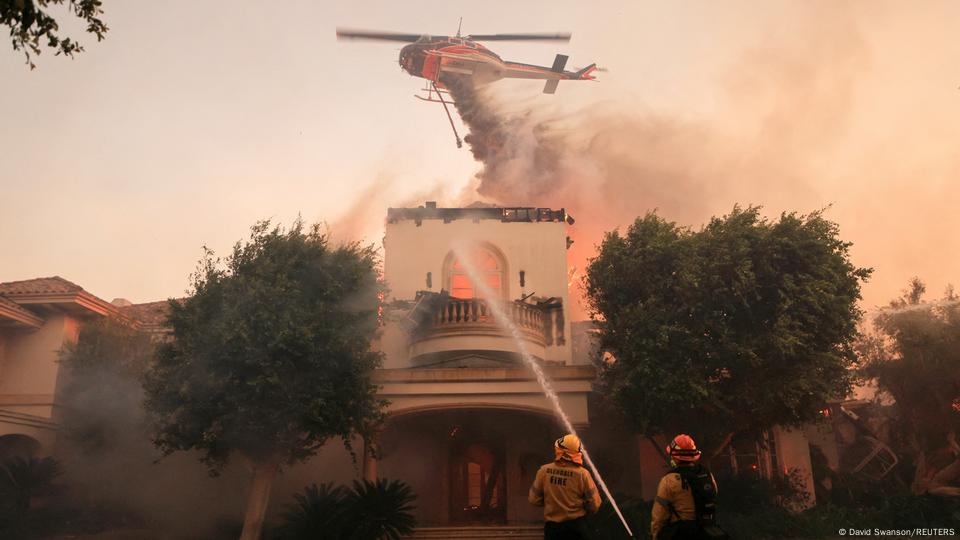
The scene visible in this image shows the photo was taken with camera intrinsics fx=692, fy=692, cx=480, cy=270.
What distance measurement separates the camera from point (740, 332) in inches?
742

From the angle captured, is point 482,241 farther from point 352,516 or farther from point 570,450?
point 570,450

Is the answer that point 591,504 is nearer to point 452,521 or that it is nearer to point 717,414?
point 717,414

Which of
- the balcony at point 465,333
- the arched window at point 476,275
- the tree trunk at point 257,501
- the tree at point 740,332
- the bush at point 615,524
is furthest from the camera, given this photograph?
the arched window at point 476,275

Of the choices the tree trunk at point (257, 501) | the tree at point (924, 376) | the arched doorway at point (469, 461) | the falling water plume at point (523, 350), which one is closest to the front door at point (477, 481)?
the arched doorway at point (469, 461)

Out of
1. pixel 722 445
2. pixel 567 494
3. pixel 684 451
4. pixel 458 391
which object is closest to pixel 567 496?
pixel 567 494

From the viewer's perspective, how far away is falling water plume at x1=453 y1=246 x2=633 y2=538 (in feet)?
64.0

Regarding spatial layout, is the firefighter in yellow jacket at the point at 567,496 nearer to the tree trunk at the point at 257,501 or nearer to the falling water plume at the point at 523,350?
the falling water plume at the point at 523,350

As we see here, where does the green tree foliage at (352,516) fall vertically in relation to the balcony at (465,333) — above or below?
below

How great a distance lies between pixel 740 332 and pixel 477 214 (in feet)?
36.2

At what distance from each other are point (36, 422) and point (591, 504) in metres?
20.9

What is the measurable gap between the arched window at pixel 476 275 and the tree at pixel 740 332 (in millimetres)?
6824

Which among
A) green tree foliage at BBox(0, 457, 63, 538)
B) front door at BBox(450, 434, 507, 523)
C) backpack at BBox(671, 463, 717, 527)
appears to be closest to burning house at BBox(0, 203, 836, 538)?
front door at BBox(450, 434, 507, 523)

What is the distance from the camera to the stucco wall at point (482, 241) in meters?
25.3

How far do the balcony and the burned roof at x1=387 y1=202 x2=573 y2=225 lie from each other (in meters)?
4.02
